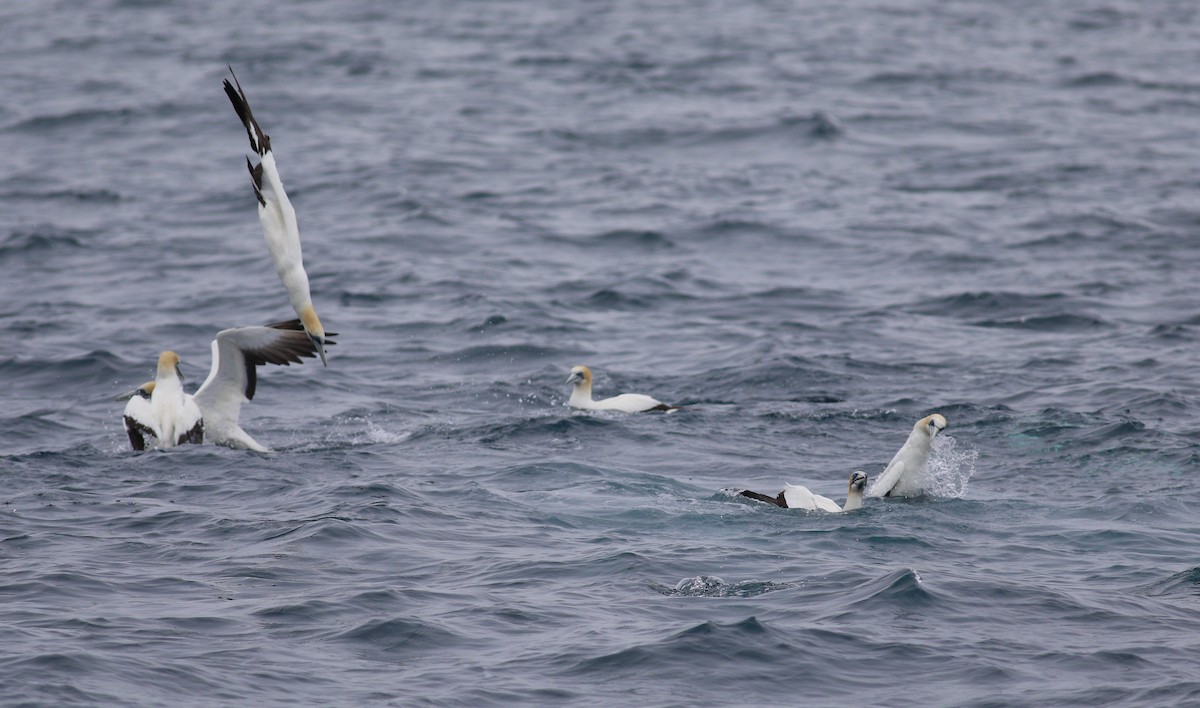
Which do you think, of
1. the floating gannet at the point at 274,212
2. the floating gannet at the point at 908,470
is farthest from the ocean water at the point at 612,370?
the floating gannet at the point at 274,212

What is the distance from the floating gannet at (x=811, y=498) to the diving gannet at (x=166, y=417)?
4677mm

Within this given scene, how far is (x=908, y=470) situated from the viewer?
11273mm

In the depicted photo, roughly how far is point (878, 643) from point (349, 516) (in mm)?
3836

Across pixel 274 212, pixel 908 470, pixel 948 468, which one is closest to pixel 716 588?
pixel 908 470

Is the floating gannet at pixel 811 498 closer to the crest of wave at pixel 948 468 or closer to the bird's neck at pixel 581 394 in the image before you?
the crest of wave at pixel 948 468

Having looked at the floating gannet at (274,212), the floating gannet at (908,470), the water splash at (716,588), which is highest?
the floating gannet at (274,212)

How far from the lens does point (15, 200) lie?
23.0 metres

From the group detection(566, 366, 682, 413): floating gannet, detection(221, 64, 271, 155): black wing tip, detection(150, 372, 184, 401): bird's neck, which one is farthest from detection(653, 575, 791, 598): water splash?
detection(150, 372, 184, 401): bird's neck

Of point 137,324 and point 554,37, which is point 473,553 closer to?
point 137,324

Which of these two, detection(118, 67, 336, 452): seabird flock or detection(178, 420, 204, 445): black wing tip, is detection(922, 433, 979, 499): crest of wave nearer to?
detection(118, 67, 336, 452): seabird flock

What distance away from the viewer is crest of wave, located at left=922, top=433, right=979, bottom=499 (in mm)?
11266

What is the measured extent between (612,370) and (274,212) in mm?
7121

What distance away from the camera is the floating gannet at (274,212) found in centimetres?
862

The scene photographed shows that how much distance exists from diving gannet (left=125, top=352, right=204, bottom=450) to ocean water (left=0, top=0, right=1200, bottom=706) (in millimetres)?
353
